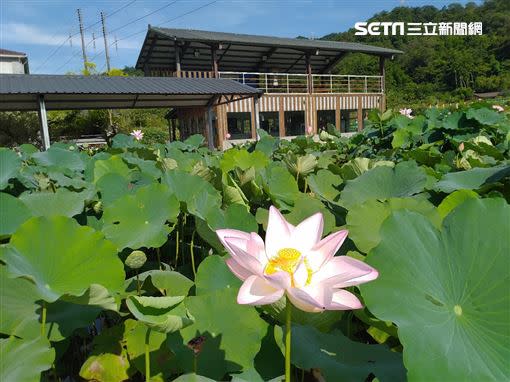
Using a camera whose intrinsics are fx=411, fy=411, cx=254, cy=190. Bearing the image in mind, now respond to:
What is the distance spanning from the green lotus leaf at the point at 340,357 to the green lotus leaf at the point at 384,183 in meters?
0.42

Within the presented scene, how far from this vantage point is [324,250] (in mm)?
376

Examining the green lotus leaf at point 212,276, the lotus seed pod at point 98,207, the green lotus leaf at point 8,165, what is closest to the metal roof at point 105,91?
the green lotus leaf at point 8,165

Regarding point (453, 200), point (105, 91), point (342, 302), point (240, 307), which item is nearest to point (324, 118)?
point (105, 91)

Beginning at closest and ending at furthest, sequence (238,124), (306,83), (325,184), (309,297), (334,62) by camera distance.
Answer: (309,297)
(325,184)
(306,83)
(238,124)
(334,62)

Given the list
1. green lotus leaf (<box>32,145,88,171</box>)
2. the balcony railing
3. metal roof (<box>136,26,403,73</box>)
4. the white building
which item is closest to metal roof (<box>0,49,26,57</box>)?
the white building

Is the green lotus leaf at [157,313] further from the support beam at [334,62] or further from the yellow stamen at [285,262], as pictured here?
the support beam at [334,62]

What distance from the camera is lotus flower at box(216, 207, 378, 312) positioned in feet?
1.08

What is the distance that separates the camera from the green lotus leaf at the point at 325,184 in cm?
98

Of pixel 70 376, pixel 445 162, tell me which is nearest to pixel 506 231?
pixel 70 376

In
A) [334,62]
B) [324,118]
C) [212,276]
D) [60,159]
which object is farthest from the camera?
[334,62]

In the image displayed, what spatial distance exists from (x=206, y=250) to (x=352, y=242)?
0.31m

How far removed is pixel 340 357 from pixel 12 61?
88.8 ft

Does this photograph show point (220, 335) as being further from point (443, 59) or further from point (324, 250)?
point (443, 59)

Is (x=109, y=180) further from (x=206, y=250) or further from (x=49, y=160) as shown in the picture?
(x=49, y=160)
